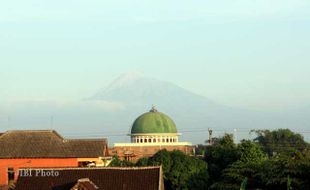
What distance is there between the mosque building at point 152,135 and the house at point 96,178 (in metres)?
46.3

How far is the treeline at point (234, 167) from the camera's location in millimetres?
34969

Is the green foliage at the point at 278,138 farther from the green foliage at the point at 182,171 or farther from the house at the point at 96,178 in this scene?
the house at the point at 96,178

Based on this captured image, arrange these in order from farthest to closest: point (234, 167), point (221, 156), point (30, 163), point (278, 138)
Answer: point (278, 138), point (221, 156), point (30, 163), point (234, 167)

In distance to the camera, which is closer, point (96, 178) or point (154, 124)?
point (96, 178)

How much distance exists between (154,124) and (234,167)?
1983 inches

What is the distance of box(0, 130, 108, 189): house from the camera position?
4981 centimetres

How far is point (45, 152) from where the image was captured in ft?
165

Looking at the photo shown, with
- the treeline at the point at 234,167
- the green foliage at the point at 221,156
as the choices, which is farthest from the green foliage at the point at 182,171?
the green foliage at the point at 221,156

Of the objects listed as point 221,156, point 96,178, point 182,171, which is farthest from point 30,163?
point 221,156

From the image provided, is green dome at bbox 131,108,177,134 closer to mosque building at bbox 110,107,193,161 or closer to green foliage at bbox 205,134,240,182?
mosque building at bbox 110,107,193,161

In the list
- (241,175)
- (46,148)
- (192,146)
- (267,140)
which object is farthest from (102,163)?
(267,140)

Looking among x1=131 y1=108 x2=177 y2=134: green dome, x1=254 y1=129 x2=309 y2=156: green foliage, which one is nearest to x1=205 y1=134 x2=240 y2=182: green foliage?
x1=131 y1=108 x2=177 y2=134: green dome

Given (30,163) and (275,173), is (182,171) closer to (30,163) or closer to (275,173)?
(30,163)

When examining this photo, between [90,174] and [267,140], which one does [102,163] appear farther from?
[267,140]
